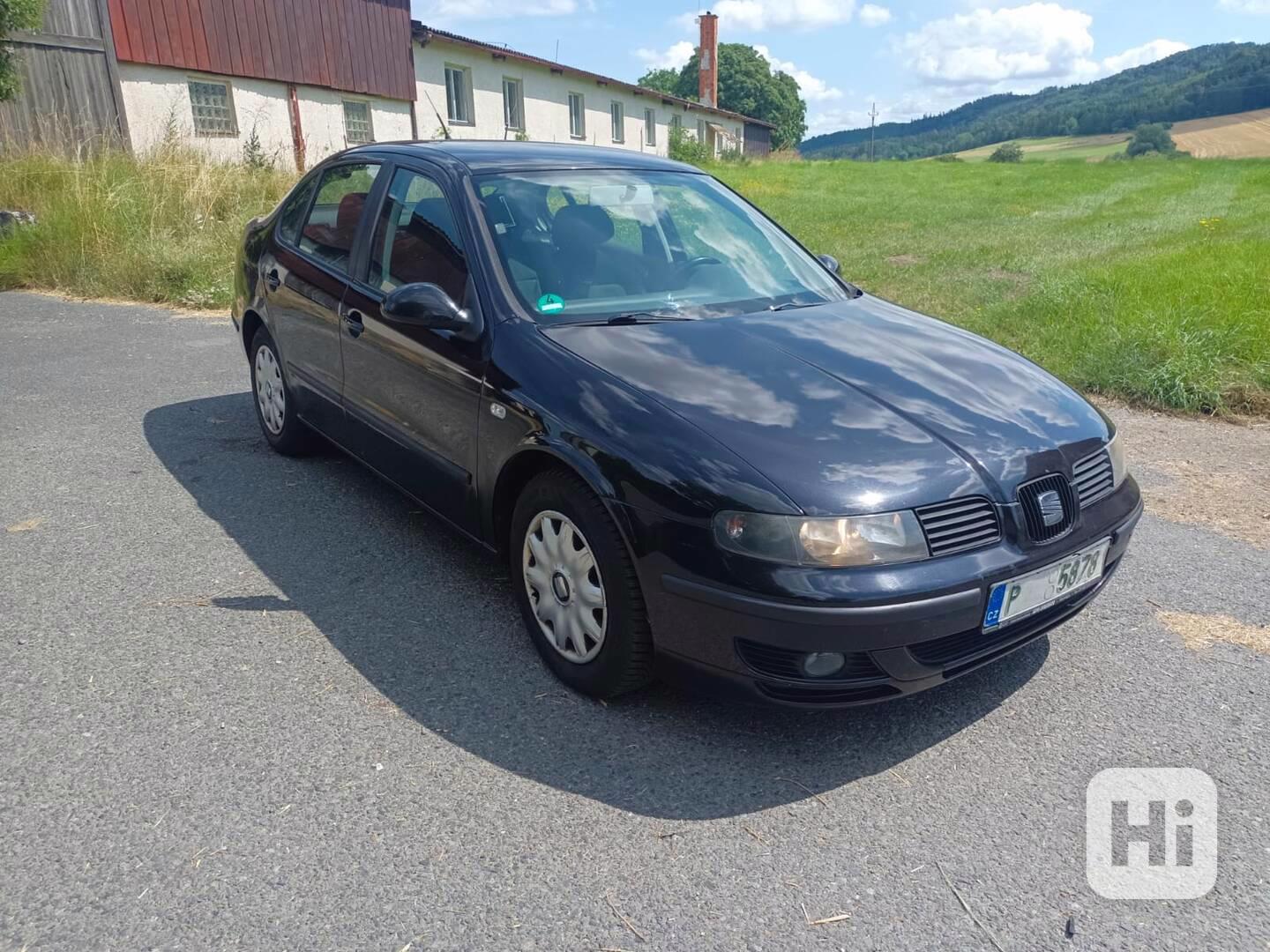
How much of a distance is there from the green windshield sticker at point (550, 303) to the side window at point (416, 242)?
30cm

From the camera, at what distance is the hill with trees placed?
6975 centimetres

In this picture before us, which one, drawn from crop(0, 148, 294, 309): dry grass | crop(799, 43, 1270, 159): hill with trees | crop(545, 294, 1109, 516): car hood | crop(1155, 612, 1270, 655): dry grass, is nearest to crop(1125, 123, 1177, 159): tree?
crop(799, 43, 1270, 159): hill with trees

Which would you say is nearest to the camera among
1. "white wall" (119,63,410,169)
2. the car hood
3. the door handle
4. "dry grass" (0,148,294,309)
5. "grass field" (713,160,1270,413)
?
the car hood

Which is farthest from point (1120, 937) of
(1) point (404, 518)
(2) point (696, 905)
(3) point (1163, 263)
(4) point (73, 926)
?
(3) point (1163, 263)

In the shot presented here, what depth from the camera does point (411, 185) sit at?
155 inches

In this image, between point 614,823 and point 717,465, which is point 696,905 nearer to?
point 614,823

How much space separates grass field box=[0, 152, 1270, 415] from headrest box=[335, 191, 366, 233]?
497 cm

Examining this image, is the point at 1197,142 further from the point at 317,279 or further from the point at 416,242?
the point at 416,242

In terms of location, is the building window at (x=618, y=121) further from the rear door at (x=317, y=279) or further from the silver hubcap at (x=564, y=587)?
the silver hubcap at (x=564, y=587)

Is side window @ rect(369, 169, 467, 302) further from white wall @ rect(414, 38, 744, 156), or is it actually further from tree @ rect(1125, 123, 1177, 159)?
tree @ rect(1125, 123, 1177, 159)

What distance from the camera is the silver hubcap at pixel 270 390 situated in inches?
198

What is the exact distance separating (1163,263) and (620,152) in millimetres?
8369

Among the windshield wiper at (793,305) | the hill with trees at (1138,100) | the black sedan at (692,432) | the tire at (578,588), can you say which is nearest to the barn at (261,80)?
the black sedan at (692,432)

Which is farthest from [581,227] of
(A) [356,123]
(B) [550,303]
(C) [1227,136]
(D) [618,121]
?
(C) [1227,136]
